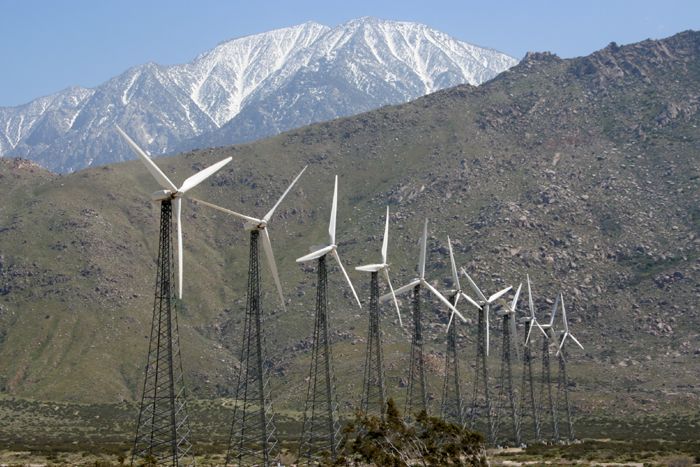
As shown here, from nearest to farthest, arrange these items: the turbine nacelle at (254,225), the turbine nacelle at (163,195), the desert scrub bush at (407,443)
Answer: the turbine nacelle at (163,195)
the desert scrub bush at (407,443)
the turbine nacelle at (254,225)

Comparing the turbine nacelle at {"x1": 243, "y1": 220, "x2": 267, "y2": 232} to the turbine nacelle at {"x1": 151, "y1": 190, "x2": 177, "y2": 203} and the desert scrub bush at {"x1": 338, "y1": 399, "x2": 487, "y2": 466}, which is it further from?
the desert scrub bush at {"x1": 338, "y1": 399, "x2": 487, "y2": 466}

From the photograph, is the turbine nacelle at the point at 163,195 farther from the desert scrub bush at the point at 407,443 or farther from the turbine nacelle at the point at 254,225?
the desert scrub bush at the point at 407,443

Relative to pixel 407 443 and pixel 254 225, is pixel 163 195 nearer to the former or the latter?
pixel 254 225

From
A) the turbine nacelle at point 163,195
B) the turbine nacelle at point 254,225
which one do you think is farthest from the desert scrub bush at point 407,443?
the turbine nacelle at point 163,195

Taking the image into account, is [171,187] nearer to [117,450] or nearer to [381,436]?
[381,436]

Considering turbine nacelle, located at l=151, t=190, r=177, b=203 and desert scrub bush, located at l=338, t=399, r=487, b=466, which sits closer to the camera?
turbine nacelle, located at l=151, t=190, r=177, b=203

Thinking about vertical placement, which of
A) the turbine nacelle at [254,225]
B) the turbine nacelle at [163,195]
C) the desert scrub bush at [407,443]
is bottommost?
the desert scrub bush at [407,443]

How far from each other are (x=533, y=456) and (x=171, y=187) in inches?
2989

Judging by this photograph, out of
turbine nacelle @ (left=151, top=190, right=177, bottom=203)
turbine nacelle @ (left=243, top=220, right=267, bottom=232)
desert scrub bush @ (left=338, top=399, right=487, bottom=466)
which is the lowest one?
desert scrub bush @ (left=338, top=399, right=487, bottom=466)

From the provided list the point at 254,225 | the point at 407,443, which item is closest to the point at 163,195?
the point at 254,225

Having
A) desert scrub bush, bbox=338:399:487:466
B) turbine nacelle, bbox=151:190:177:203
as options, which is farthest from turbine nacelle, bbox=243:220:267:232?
desert scrub bush, bbox=338:399:487:466

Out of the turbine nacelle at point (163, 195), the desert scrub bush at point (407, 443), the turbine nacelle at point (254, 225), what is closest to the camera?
the turbine nacelle at point (163, 195)

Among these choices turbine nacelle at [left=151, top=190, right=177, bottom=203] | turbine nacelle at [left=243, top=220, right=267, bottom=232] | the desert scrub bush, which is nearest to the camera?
turbine nacelle at [left=151, top=190, right=177, bottom=203]

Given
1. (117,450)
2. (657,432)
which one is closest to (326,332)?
(117,450)
